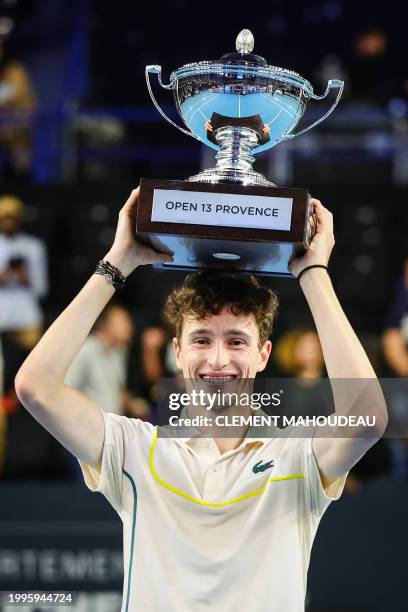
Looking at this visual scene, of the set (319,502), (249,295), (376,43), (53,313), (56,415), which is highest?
(376,43)

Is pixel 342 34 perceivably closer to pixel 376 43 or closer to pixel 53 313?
pixel 376 43

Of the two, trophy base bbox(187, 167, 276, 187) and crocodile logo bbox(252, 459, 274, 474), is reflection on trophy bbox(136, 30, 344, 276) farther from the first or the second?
crocodile logo bbox(252, 459, 274, 474)

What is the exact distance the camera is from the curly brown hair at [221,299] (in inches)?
113

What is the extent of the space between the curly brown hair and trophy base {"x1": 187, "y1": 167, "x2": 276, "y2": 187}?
27 cm

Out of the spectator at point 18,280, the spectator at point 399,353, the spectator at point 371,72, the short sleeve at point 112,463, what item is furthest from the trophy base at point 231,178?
the spectator at point 371,72

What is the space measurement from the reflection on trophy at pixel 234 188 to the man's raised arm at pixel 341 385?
15 centimetres

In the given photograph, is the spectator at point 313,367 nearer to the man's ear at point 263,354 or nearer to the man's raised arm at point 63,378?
the man's ear at point 263,354

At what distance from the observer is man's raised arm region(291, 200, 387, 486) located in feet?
8.66

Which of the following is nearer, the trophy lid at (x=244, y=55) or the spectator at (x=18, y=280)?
the trophy lid at (x=244, y=55)

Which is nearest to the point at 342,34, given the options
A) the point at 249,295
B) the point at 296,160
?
the point at 296,160

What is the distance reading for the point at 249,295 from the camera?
2.91m

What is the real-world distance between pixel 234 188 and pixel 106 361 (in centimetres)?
468

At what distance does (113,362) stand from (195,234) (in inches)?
185

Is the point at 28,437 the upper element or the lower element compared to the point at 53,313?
lower
